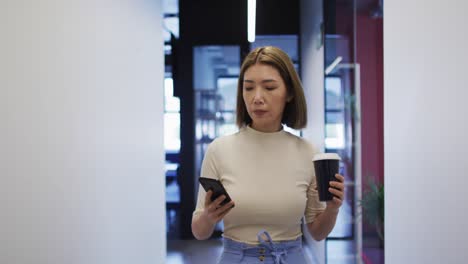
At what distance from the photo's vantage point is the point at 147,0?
3.24 m

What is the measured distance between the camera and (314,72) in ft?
16.0

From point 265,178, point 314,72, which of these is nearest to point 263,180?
point 265,178

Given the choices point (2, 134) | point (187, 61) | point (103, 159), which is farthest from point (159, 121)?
point (187, 61)

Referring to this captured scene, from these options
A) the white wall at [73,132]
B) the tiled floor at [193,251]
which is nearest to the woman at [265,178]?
the white wall at [73,132]

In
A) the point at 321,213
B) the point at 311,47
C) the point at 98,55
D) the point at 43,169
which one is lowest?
the point at 321,213

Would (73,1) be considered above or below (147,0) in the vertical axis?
below

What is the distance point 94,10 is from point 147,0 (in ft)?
3.66

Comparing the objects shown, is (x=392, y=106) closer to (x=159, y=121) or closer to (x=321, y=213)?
(x=321, y=213)

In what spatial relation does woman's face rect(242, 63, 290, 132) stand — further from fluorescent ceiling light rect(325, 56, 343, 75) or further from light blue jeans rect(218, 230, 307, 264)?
fluorescent ceiling light rect(325, 56, 343, 75)

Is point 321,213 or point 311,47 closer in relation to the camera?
point 321,213

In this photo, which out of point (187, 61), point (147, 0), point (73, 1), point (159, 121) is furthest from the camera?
point (187, 61)

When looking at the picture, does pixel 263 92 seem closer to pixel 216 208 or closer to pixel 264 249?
pixel 216 208

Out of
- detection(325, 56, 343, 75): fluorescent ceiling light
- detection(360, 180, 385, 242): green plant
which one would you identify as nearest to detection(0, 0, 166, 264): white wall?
detection(360, 180, 385, 242): green plant

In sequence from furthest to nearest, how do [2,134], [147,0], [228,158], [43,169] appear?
[147,0] → [43,169] → [2,134] → [228,158]
